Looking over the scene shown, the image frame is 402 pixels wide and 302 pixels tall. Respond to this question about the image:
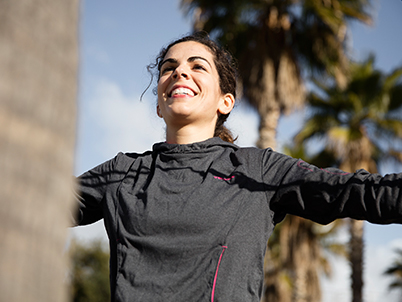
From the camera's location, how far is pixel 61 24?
910 mm

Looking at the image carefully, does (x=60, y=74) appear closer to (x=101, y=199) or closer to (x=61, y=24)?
(x=61, y=24)

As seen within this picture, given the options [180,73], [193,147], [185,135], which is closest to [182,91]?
[180,73]

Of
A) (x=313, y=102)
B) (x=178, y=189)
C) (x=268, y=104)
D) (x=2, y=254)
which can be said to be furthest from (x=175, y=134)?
(x=313, y=102)

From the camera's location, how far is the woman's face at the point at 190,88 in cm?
228

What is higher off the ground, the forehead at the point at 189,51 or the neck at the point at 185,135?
the forehead at the point at 189,51

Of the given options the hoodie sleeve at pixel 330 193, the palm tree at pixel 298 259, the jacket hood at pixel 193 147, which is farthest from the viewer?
the palm tree at pixel 298 259

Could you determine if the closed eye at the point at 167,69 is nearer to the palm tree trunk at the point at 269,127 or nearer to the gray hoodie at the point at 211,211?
the gray hoodie at the point at 211,211

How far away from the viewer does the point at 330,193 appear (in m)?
1.83

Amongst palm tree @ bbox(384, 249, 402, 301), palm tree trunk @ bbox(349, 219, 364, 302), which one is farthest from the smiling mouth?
palm tree @ bbox(384, 249, 402, 301)

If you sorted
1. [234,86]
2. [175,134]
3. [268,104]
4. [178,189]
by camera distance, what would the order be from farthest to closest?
[268,104]
[234,86]
[175,134]
[178,189]

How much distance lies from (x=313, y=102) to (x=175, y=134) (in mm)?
11145

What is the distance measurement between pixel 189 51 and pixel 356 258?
33.5ft

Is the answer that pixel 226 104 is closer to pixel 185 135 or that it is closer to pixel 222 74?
pixel 222 74

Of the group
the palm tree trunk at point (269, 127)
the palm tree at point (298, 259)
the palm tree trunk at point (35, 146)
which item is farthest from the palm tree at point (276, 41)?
the palm tree trunk at point (35, 146)
